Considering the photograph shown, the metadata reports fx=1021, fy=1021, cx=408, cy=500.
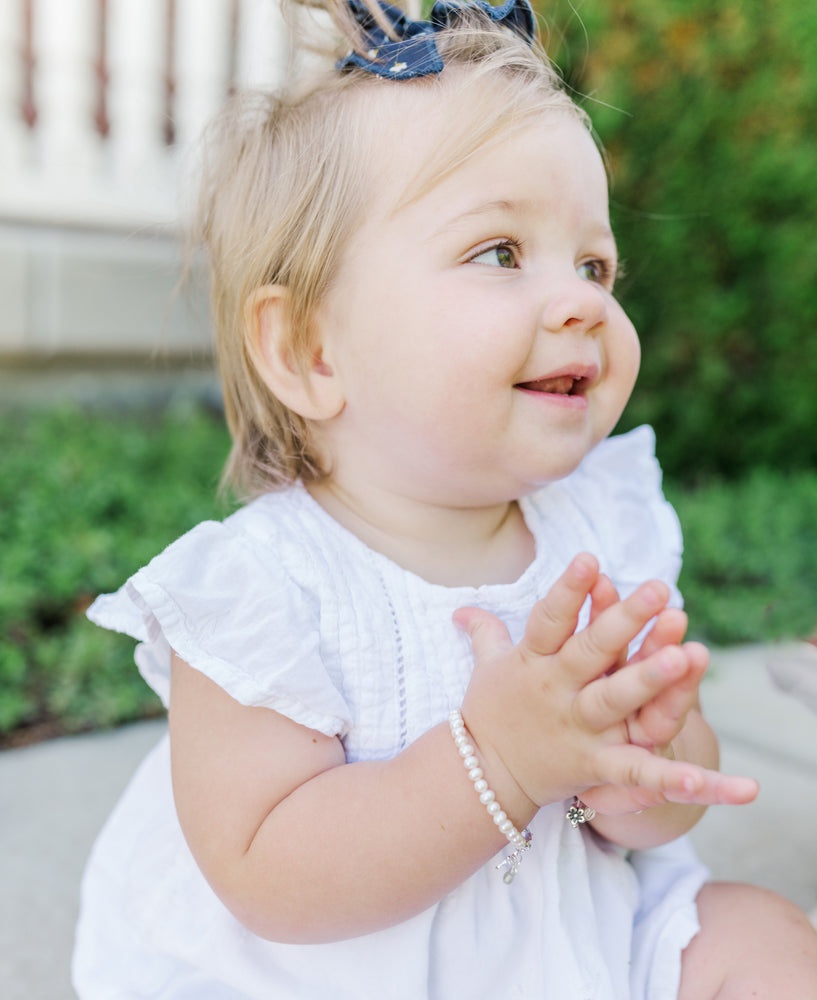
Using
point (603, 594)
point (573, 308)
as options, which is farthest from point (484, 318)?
point (603, 594)

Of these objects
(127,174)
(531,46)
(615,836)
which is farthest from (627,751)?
(127,174)

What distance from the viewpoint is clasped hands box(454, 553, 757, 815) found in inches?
32.4

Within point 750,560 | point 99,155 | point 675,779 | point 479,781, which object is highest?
point 675,779

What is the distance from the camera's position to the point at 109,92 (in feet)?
14.4

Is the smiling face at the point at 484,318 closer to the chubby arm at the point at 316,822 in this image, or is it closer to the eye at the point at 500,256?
the eye at the point at 500,256

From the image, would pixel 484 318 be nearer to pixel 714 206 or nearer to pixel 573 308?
pixel 573 308

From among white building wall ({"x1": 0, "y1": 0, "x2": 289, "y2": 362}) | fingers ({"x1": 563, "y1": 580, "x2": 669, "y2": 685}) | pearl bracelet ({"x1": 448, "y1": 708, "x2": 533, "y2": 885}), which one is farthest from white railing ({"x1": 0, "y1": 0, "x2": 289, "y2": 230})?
fingers ({"x1": 563, "y1": 580, "x2": 669, "y2": 685})

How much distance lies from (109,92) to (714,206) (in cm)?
259

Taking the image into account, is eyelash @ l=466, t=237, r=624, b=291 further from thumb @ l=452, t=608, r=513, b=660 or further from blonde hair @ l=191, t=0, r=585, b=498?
thumb @ l=452, t=608, r=513, b=660

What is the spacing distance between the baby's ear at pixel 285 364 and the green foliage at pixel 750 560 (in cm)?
161

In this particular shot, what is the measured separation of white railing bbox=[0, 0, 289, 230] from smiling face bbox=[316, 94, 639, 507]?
10.3ft

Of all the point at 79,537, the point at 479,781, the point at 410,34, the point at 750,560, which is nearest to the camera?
the point at 479,781

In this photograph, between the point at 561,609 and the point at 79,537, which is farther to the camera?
the point at 79,537

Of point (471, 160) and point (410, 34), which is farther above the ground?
point (410, 34)
